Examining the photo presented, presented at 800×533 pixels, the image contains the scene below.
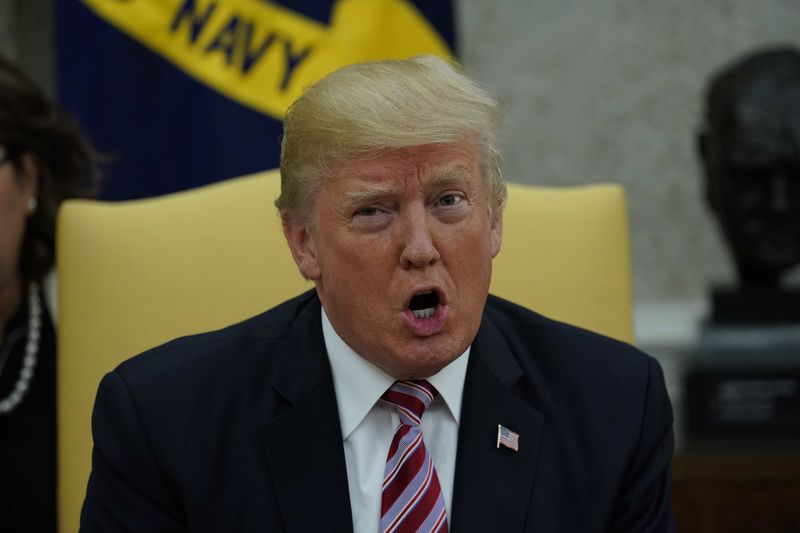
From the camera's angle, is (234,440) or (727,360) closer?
(234,440)

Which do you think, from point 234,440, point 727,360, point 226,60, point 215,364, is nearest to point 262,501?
point 234,440

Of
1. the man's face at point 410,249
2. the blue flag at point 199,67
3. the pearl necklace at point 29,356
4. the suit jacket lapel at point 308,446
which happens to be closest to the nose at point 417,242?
the man's face at point 410,249

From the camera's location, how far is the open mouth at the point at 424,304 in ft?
5.26

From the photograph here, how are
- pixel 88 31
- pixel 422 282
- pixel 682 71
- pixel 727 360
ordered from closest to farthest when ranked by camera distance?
pixel 422 282
pixel 727 360
pixel 88 31
pixel 682 71

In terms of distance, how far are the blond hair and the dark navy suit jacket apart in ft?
0.76

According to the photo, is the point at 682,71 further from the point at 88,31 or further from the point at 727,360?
the point at 88,31

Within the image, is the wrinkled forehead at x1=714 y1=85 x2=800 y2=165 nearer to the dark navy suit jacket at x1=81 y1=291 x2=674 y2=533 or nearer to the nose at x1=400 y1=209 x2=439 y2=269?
the dark navy suit jacket at x1=81 y1=291 x2=674 y2=533

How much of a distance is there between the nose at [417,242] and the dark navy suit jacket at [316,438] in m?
0.27

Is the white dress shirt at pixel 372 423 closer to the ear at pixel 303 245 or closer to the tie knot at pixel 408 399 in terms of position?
the tie knot at pixel 408 399

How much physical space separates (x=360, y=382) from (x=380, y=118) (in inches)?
14.6

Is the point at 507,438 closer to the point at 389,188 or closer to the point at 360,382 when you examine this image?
the point at 360,382

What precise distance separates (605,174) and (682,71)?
0.37 metres

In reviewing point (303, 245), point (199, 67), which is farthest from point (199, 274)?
point (199, 67)

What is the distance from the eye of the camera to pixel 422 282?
5.16 ft
